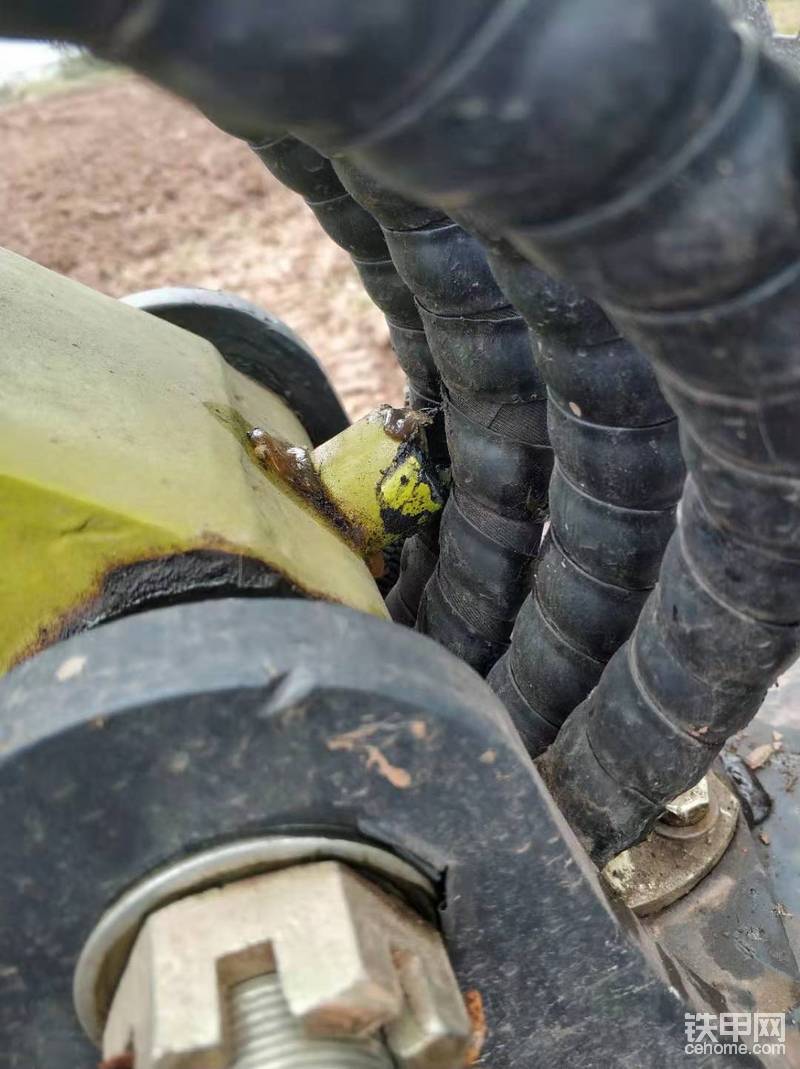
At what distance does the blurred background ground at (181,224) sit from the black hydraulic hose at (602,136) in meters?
1.93

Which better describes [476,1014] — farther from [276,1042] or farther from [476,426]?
[476,426]

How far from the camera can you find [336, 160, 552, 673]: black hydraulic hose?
84 cm

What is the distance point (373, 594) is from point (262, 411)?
14.7 inches

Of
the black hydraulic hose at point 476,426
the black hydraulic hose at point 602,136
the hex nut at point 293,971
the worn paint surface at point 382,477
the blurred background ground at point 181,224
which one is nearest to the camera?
the black hydraulic hose at point 602,136

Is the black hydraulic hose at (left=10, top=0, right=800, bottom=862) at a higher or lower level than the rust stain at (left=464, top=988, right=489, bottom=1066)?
higher

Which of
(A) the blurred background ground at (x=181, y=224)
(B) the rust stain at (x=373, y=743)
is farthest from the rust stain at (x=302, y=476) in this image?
(A) the blurred background ground at (x=181, y=224)

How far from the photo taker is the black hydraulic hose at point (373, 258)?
103 cm

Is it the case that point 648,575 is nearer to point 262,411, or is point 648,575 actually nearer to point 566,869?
point 566,869

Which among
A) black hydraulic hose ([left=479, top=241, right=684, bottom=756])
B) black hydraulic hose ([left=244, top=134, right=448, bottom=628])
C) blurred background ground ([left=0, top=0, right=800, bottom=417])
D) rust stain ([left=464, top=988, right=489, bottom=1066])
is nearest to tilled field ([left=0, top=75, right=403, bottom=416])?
blurred background ground ([left=0, top=0, right=800, bottom=417])

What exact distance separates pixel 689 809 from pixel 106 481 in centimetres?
68

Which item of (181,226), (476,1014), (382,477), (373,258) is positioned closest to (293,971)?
(476,1014)

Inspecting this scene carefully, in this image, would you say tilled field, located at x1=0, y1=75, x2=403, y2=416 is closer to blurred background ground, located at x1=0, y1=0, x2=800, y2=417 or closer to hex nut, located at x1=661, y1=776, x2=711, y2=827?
blurred background ground, located at x1=0, y1=0, x2=800, y2=417

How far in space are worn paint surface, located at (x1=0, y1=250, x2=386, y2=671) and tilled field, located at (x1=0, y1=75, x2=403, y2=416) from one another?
1.56 meters

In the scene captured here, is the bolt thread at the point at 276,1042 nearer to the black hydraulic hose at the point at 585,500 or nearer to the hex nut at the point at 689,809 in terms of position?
the black hydraulic hose at the point at 585,500
